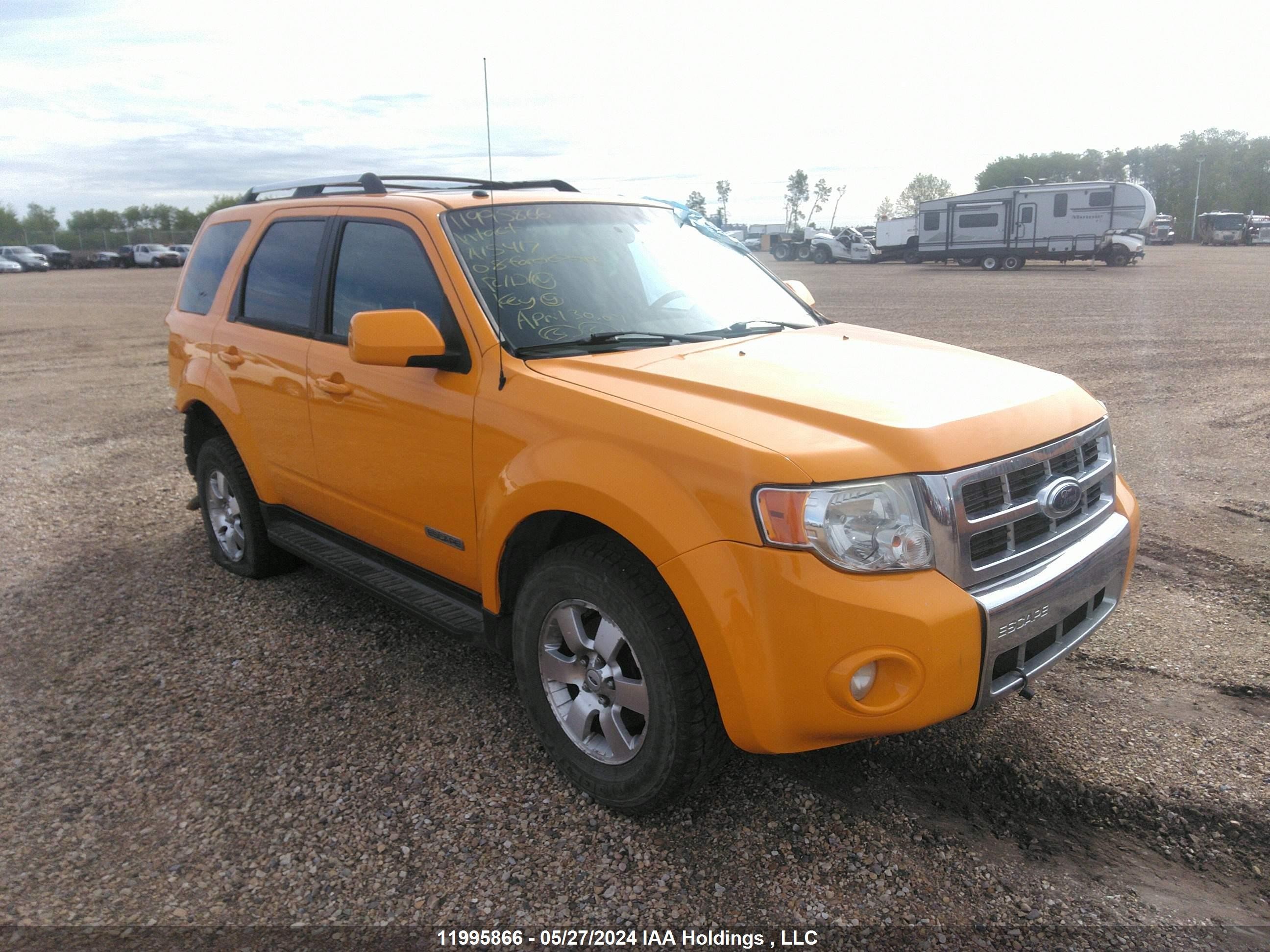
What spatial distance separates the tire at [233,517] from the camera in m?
4.84

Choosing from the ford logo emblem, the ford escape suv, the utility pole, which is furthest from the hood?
the utility pole

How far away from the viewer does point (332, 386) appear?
391 centimetres

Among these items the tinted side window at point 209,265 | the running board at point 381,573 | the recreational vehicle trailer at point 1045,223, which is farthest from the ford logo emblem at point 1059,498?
the recreational vehicle trailer at point 1045,223

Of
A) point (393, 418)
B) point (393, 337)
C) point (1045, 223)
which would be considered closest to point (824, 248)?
point (1045, 223)

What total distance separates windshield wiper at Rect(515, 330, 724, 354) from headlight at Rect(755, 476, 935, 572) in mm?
1162

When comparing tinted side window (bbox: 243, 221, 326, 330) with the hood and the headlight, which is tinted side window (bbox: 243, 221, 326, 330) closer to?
the hood

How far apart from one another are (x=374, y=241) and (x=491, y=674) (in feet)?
6.09

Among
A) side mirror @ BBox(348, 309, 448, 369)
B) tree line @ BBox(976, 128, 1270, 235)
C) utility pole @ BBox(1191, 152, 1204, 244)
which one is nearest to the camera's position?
A: side mirror @ BBox(348, 309, 448, 369)

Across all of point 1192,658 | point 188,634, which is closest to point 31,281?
point 188,634

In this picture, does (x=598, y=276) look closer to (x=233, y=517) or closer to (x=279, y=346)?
(x=279, y=346)

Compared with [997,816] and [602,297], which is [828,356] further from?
[997,816]

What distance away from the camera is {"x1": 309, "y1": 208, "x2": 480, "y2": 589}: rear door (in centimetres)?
336

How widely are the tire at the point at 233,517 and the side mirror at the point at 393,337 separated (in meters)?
2.03

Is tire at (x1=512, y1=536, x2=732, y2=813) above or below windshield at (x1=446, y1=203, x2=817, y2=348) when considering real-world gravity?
below
